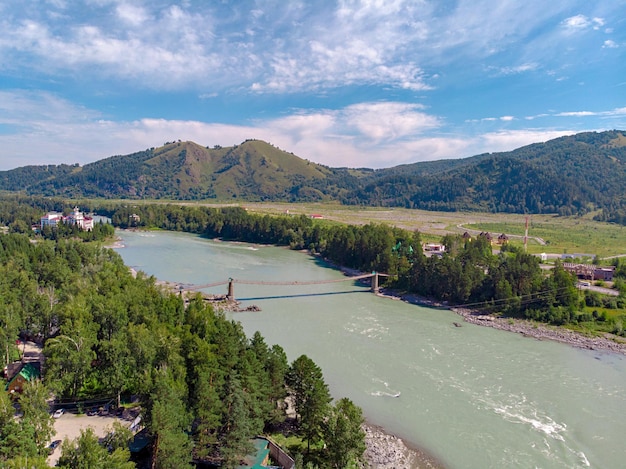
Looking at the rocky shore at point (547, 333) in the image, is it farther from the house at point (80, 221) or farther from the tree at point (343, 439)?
the house at point (80, 221)

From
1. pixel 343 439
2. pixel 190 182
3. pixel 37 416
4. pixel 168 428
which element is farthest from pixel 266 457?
pixel 190 182

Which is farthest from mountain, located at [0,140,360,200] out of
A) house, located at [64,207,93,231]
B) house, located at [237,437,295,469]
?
house, located at [237,437,295,469]

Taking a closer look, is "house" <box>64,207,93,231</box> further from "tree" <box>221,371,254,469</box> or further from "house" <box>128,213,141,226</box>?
"tree" <box>221,371,254,469</box>

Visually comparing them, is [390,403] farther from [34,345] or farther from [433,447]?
[34,345]

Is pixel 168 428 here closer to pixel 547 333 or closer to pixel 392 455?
pixel 392 455

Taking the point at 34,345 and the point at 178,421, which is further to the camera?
the point at 34,345

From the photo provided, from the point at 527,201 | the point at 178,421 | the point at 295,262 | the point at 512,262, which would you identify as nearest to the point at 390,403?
the point at 178,421
